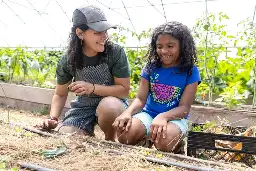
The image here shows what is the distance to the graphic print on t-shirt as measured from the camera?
2.40 m

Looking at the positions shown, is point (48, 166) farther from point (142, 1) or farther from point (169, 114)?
point (142, 1)

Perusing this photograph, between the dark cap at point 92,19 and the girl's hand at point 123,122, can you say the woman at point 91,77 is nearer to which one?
the dark cap at point 92,19

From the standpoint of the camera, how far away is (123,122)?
88.0 inches

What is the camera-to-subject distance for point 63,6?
8.52 metres

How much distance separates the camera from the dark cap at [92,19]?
2398 mm

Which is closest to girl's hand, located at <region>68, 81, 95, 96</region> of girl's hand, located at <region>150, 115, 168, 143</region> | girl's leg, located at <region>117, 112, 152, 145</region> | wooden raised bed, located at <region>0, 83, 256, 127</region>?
girl's leg, located at <region>117, 112, 152, 145</region>

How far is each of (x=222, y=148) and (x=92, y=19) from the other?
46.0 inches

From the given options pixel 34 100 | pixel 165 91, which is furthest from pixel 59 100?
pixel 34 100

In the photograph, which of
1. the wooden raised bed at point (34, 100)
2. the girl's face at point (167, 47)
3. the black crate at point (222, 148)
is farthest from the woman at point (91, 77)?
the wooden raised bed at point (34, 100)

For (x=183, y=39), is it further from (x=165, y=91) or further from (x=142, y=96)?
(x=142, y=96)

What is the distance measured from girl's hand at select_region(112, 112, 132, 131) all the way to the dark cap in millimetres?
588

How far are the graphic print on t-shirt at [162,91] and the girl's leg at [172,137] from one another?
20 centimetres

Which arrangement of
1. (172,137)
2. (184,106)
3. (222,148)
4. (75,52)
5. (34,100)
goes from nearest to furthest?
(222,148)
(172,137)
(184,106)
(75,52)
(34,100)

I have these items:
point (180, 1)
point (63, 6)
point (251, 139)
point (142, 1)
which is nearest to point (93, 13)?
point (251, 139)
